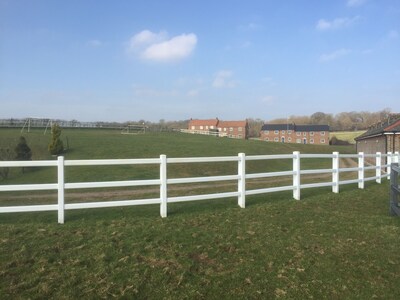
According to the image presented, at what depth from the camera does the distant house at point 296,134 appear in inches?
4082

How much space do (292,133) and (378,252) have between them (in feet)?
349

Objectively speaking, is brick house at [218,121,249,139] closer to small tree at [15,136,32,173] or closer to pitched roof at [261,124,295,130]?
pitched roof at [261,124,295,130]

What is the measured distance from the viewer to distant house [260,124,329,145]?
10369cm

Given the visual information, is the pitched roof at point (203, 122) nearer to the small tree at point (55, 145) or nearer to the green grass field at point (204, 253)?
the small tree at point (55, 145)

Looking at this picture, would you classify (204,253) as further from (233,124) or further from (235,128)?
(233,124)

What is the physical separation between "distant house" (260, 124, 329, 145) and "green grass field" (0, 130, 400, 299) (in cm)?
10041

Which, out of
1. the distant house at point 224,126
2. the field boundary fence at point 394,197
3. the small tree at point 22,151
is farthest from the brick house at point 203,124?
the field boundary fence at point 394,197

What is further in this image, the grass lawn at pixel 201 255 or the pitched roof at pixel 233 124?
the pitched roof at pixel 233 124

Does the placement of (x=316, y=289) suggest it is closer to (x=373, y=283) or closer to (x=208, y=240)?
(x=373, y=283)

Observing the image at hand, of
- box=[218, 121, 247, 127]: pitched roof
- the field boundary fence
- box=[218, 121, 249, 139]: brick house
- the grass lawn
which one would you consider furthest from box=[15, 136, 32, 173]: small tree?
box=[218, 121, 247, 127]: pitched roof

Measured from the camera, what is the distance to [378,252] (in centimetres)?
528

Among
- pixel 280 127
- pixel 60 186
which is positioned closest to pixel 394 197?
pixel 60 186

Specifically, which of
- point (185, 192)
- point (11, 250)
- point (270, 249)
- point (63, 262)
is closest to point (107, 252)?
point (63, 262)

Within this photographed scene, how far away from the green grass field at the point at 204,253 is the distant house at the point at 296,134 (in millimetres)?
100408
